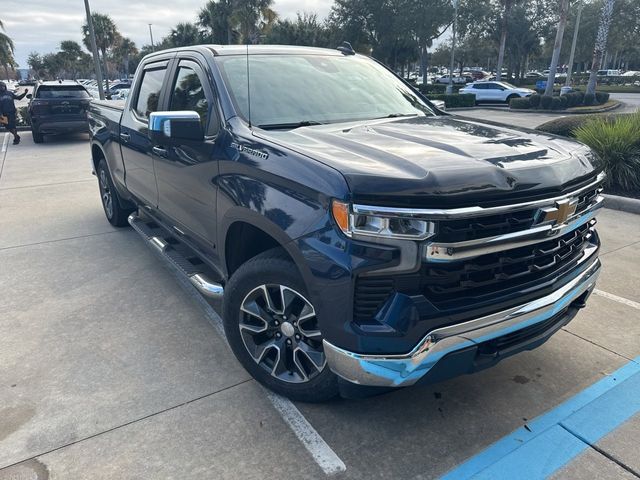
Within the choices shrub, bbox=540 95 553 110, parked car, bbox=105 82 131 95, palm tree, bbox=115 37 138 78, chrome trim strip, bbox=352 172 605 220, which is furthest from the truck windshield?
palm tree, bbox=115 37 138 78

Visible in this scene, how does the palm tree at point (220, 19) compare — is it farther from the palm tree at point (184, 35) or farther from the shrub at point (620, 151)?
the shrub at point (620, 151)

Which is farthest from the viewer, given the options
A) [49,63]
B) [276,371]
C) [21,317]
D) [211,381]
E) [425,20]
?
[49,63]

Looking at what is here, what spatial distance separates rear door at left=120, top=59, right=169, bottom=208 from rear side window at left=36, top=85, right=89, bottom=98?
1083 centimetres

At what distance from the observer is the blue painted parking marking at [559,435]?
2.43 meters

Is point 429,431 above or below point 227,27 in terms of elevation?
below

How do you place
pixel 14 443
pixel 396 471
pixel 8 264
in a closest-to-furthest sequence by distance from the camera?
A: pixel 396 471 → pixel 14 443 → pixel 8 264

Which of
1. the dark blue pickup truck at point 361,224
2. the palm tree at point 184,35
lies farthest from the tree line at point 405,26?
the dark blue pickup truck at point 361,224

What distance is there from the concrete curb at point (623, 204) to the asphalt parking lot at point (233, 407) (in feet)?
8.78

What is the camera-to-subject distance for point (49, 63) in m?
88.1

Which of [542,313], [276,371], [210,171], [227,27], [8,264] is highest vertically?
[227,27]

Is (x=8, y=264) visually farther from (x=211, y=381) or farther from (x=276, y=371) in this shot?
(x=276, y=371)

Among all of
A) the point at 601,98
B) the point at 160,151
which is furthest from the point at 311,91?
the point at 601,98

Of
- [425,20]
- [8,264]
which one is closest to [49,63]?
[425,20]

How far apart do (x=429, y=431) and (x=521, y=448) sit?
46cm
